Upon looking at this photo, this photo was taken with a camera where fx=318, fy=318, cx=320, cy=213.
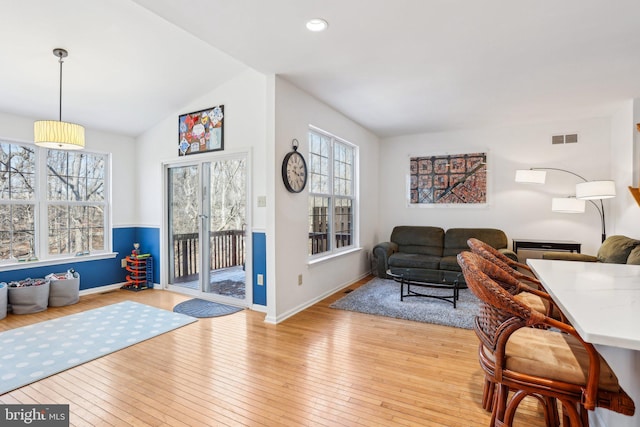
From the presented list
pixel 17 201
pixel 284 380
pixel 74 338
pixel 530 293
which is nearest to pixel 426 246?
pixel 530 293

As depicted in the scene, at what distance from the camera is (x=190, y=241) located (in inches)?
182

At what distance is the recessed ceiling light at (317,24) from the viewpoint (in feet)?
7.67

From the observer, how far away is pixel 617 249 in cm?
345

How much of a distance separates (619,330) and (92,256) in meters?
5.58

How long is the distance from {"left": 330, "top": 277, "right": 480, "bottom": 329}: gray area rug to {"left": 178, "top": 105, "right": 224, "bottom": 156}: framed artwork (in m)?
2.64

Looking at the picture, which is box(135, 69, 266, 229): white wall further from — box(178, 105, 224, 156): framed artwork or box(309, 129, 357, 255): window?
box(309, 129, 357, 255): window

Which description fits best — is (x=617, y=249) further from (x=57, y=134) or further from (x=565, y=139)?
(x=57, y=134)

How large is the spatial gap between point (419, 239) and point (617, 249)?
8.15 ft

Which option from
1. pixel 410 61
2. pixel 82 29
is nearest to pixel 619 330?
pixel 410 61

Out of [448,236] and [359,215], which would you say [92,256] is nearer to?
[359,215]

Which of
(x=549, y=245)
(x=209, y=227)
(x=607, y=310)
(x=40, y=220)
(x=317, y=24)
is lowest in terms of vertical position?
(x=549, y=245)

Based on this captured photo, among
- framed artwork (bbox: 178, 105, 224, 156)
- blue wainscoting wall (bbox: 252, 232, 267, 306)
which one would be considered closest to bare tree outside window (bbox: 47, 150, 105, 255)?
framed artwork (bbox: 178, 105, 224, 156)

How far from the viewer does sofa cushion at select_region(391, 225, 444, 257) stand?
5297mm

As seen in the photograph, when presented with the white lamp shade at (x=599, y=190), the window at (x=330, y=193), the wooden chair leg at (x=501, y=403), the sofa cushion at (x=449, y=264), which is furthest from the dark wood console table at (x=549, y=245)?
the wooden chair leg at (x=501, y=403)
